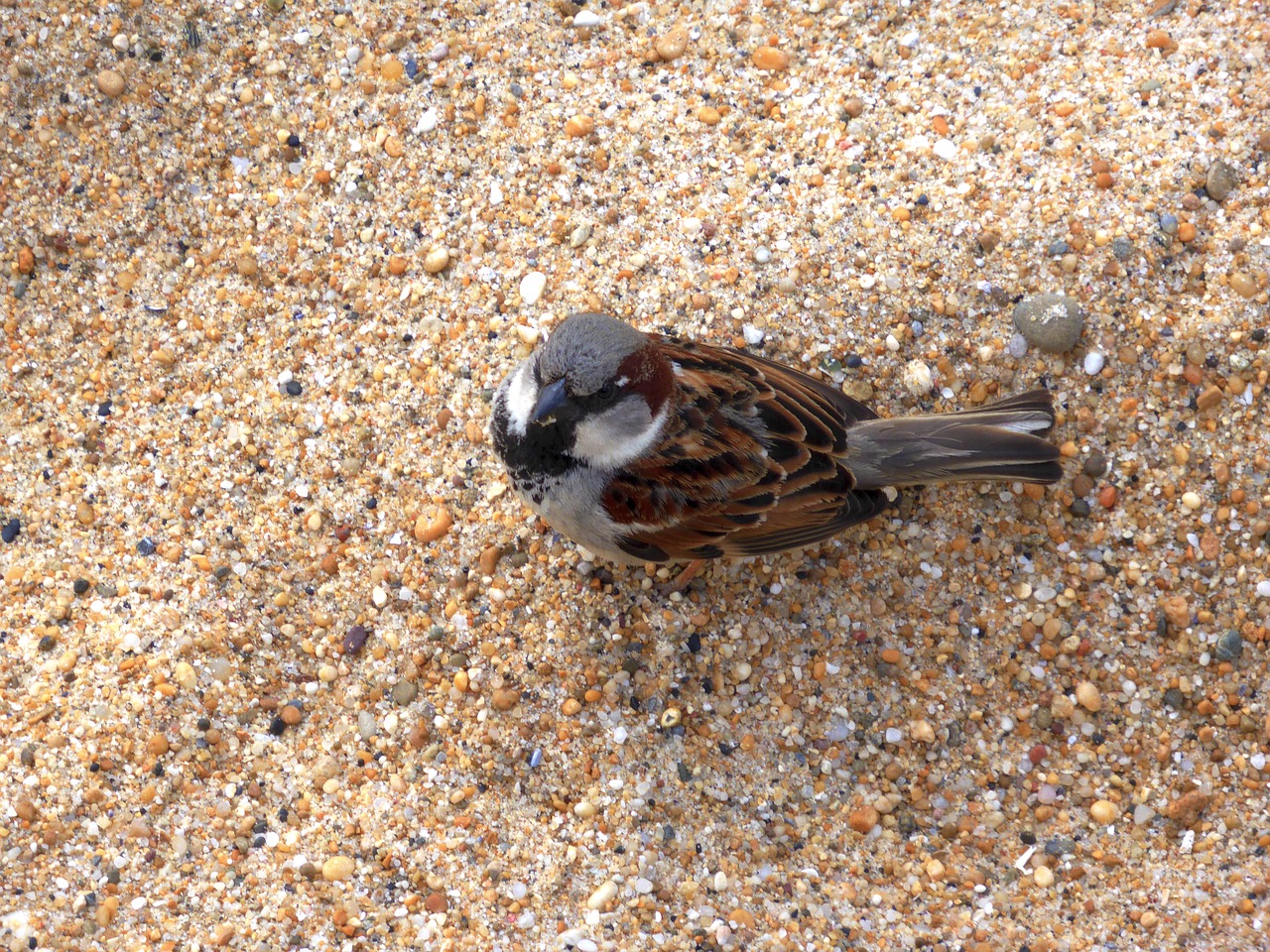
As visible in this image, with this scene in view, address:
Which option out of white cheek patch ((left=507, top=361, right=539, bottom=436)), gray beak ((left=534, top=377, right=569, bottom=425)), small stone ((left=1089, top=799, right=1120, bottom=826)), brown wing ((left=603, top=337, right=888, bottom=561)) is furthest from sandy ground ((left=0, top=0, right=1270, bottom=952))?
gray beak ((left=534, top=377, right=569, bottom=425))

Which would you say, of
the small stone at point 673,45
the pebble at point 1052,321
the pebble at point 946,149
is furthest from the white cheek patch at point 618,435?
→ the small stone at point 673,45

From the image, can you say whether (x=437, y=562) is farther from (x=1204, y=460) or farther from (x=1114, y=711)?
(x=1204, y=460)

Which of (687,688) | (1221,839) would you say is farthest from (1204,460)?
(687,688)

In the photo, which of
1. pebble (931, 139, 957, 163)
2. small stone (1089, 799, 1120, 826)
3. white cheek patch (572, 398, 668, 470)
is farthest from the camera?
pebble (931, 139, 957, 163)

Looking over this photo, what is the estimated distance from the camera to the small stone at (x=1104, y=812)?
2.98 m

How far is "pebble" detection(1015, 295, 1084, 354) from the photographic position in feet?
10.1

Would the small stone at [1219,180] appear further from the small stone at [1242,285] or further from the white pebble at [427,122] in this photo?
the white pebble at [427,122]

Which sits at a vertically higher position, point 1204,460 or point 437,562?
point 437,562

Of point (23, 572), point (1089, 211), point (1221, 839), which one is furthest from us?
point (23, 572)

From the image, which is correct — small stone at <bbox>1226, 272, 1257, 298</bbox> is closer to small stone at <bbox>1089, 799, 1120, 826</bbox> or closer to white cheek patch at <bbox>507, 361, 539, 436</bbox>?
small stone at <bbox>1089, 799, 1120, 826</bbox>

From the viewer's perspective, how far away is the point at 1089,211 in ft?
10.3

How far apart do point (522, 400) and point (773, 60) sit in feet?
5.32

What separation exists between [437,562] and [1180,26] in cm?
302

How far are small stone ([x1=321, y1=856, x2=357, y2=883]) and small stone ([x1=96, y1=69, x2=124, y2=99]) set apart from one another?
2.85m
